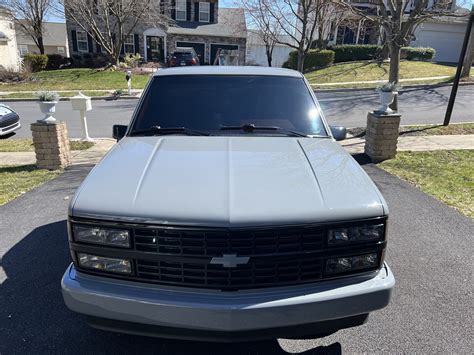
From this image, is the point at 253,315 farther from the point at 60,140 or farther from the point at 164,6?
the point at 164,6

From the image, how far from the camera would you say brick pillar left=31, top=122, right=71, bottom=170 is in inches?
265

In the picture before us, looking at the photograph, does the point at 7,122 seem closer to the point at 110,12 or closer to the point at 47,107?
the point at 47,107

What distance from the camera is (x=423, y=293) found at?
3314 millimetres

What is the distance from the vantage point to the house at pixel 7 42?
1179 inches

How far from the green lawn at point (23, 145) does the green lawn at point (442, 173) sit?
670cm

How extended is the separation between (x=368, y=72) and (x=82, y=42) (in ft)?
78.9

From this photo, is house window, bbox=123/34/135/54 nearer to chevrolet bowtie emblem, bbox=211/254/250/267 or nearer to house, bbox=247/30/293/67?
house, bbox=247/30/293/67

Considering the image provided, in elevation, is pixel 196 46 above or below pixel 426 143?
above

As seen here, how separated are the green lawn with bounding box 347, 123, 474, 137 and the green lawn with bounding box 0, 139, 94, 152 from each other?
22.6ft

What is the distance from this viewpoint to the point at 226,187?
232cm

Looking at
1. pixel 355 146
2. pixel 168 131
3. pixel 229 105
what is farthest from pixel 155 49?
pixel 168 131

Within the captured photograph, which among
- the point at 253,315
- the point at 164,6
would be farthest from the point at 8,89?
the point at 253,315

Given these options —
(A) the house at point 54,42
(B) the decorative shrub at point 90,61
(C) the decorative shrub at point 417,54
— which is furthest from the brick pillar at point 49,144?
(A) the house at point 54,42

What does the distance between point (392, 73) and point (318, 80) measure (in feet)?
37.9
